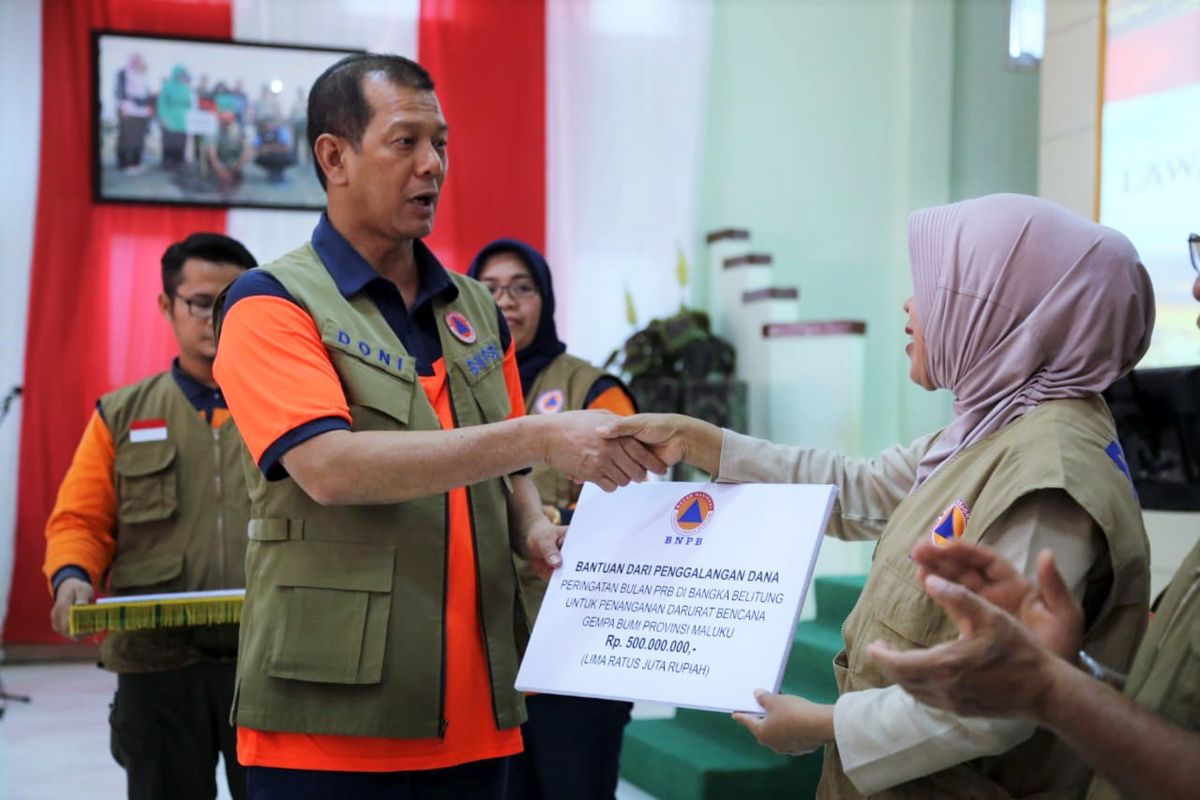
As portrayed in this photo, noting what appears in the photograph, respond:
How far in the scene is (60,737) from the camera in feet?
16.6

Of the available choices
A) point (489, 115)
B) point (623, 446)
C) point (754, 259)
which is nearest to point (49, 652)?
point (489, 115)

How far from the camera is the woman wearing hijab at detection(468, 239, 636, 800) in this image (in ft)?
9.41

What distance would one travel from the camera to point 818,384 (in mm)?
6898

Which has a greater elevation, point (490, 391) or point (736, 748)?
point (490, 391)

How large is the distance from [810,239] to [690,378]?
1.54 m

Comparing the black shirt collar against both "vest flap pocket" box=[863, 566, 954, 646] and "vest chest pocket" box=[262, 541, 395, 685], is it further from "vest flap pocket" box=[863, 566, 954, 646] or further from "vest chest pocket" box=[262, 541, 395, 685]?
"vest flap pocket" box=[863, 566, 954, 646]

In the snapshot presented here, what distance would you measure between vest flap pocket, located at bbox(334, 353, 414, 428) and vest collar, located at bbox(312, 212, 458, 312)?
0.12 meters

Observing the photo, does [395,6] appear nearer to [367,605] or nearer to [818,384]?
[818,384]

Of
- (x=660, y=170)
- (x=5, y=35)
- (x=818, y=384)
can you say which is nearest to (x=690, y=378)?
(x=818, y=384)

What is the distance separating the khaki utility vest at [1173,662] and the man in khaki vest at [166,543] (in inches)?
82.4

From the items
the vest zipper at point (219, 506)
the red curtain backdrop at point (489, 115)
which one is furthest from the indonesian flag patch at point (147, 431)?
the red curtain backdrop at point (489, 115)

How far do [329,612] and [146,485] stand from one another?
1416mm

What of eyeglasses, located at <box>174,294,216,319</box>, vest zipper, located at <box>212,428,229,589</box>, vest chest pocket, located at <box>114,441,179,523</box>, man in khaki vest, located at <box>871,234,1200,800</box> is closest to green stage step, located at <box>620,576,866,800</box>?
vest zipper, located at <box>212,428,229,589</box>

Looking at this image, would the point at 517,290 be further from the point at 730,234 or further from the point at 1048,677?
the point at 730,234
